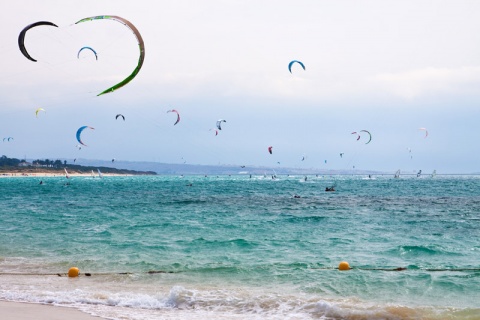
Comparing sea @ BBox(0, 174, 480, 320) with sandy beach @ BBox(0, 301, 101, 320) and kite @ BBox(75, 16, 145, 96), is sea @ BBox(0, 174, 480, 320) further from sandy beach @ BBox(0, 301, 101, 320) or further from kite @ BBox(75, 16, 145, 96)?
kite @ BBox(75, 16, 145, 96)

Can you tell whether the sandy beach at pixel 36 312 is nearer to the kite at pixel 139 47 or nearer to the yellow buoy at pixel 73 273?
the yellow buoy at pixel 73 273

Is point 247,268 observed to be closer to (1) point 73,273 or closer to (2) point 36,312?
(1) point 73,273

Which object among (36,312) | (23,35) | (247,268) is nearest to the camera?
(36,312)

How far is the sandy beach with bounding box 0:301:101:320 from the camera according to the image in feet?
28.9

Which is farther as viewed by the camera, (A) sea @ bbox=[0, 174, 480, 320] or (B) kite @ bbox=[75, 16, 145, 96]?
(B) kite @ bbox=[75, 16, 145, 96]

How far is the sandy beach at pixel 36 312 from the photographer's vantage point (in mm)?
8820

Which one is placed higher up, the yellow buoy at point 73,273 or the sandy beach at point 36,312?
the sandy beach at point 36,312

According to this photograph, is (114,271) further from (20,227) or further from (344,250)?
(20,227)

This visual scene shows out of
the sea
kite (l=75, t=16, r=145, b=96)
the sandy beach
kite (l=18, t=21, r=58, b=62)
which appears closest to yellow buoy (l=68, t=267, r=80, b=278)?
the sea

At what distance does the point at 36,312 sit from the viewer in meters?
9.18

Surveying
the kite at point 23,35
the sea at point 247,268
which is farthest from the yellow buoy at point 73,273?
the kite at point 23,35

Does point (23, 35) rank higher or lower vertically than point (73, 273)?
higher

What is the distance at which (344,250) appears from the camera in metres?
16.9

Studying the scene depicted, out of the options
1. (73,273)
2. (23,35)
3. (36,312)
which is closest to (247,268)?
(73,273)
